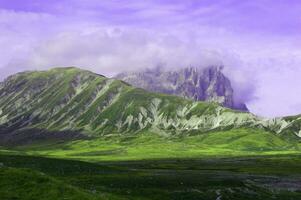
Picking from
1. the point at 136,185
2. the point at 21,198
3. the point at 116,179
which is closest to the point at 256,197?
the point at 136,185

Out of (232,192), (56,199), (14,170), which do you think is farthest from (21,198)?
(232,192)

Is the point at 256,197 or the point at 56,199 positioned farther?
the point at 256,197

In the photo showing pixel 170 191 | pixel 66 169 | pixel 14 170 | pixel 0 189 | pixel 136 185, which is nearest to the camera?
pixel 0 189

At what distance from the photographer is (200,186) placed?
7912 cm

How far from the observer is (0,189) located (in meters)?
48.8

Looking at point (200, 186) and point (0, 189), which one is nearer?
point (0, 189)

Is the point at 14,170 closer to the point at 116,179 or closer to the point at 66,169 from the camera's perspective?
the point at 116,179

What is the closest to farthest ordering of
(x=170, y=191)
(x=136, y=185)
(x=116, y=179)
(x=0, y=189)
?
(x=0, y=189) → (x=170, y=191) → (x=136, y=185) → (x=116, y=179)

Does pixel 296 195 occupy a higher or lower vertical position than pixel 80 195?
lower

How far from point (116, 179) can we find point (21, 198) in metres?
39.0

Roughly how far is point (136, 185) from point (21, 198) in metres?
32.6

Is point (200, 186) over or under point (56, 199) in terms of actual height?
under

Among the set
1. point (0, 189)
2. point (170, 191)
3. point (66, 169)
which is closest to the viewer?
point (0, 189)

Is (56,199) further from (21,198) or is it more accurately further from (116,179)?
(116,179)
